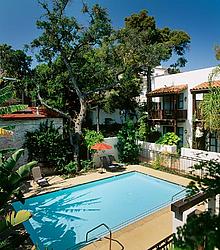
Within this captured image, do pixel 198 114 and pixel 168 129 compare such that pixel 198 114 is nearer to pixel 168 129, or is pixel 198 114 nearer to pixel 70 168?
pixel 168 129

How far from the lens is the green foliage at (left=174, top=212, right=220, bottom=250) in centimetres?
247

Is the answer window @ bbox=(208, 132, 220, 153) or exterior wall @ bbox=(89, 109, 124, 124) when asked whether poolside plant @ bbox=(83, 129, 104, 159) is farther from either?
exterior wall @ bbox=(89, 109, 124, 124)

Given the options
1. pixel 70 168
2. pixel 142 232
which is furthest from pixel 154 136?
pixel 142 232

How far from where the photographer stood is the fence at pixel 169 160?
18.7 meters

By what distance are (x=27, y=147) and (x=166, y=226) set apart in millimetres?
12698

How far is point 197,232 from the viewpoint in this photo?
252cm

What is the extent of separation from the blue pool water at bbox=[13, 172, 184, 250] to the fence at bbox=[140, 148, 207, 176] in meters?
2.31

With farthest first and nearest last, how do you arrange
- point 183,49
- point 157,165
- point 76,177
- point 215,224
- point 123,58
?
point 183,49, point 123,58, point 157,165, point 76,177, point 215,224

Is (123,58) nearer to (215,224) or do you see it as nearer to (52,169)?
(52,169)

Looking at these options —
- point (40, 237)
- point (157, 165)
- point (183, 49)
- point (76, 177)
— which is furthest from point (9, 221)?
point (183, 49)

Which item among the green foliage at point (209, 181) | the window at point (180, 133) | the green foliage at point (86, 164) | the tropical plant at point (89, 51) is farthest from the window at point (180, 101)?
the green foliage at point (209, 181)

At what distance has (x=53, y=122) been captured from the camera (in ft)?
69.1

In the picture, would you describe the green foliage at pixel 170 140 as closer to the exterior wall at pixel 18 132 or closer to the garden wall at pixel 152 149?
the garden wall at pixel 152 149

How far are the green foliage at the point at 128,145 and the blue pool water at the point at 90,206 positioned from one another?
3.04m
